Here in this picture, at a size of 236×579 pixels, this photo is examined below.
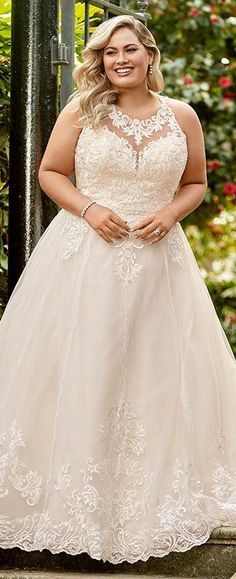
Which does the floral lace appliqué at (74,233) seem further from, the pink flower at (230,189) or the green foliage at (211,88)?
the pink flower at (230,189)

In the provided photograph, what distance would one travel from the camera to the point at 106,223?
441 centimetres

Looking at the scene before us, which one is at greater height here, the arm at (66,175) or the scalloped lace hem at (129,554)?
the arm at (66,175)

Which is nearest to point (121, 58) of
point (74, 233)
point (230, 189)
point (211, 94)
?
point (74, 233)

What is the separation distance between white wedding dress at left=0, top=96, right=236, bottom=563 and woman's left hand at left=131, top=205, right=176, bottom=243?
5cm

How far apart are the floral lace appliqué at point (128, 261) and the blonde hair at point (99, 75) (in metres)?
0.42

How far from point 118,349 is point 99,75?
100 centimetres

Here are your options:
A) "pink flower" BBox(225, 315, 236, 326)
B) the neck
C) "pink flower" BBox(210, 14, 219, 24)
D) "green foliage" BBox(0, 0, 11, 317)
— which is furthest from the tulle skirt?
"pink flower" BBox(210, 14, 219, 24)

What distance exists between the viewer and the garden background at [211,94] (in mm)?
10539

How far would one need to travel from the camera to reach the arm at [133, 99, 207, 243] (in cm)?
446

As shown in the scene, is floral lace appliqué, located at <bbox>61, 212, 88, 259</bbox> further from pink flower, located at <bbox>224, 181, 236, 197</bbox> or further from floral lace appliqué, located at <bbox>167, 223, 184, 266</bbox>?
pink flower, located at <bbox>224, 181, 236, 197</bbox>

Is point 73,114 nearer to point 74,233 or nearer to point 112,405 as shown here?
point 74,233

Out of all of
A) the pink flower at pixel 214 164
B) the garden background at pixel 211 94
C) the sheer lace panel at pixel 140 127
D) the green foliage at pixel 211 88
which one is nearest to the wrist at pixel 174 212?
the sheer lace panel at pixel 140 127

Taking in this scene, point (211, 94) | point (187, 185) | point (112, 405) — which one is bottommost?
point (112, 405)

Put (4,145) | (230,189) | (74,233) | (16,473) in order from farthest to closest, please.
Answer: (230,189) → (4,145) → (74,233) → (16,473)
